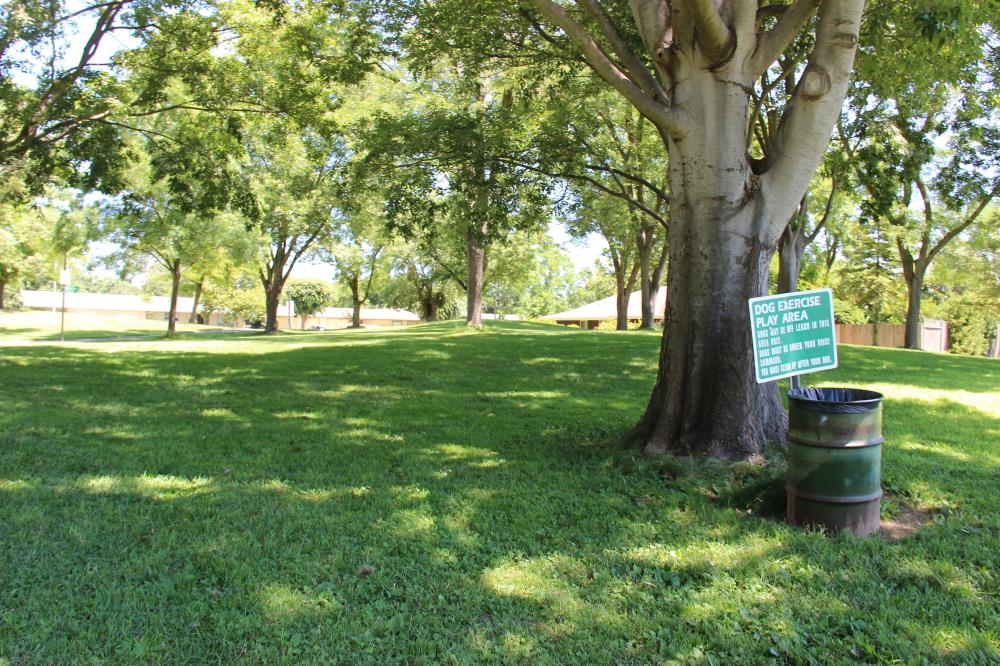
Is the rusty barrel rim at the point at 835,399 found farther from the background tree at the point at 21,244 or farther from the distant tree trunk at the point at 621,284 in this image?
the background tree at the point at 21,244

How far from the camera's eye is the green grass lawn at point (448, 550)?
289 cm

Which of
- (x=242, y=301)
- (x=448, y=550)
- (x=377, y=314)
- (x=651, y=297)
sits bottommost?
(x=448, y=550)

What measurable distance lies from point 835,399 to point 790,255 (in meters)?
9.91

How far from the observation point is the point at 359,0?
9914 mm

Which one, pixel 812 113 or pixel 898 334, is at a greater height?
pixel 812 113

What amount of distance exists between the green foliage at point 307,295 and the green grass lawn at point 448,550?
193 feet

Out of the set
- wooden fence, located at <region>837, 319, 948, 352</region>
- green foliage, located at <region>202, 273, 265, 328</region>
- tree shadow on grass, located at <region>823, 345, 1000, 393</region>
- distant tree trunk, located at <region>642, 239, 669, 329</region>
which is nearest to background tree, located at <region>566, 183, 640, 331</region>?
distant tree trunk, located at <region>642, 239, 669, 329</region>

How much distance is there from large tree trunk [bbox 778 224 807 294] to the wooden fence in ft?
76.4

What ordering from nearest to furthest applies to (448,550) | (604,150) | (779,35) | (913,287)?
(448,550), (779,35), (604,150), (913,287)

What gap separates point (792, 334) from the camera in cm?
464

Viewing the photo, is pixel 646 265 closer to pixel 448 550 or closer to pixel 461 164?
pixel 461 164

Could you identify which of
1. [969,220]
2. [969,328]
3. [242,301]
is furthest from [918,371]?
[242,301]

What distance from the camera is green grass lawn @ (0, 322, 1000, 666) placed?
289 cm

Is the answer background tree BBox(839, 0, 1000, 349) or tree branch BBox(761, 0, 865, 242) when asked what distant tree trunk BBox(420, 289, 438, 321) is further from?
tree branch BBox(761, 0, 865, 242)
